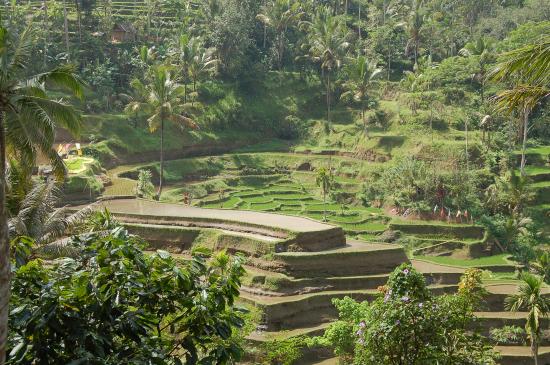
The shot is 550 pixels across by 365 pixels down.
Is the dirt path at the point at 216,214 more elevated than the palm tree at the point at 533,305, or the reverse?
the dirt path at the point at 216,214

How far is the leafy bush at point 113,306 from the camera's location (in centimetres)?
664

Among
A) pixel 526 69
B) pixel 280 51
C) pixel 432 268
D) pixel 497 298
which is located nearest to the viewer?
pixel 526 69

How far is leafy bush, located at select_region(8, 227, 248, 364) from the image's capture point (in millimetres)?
6637

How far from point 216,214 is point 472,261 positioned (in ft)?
44.1

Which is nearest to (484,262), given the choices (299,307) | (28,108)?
(299,307)

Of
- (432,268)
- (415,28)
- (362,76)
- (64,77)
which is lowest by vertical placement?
(432,268)

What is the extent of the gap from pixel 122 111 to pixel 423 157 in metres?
21.0

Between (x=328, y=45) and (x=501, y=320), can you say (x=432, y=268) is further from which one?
(x=328, y=45)

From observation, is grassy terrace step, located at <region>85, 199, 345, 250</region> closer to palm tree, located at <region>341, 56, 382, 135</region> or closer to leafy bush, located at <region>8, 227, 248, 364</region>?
leafy bush, located at <region>8, 227, 248, 364</region>

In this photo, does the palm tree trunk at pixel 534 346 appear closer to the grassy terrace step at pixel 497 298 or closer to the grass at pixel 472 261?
the grassy terrace step at pixel 497 298

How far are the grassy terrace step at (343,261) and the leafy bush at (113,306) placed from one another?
1698cm

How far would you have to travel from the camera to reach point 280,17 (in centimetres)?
5778

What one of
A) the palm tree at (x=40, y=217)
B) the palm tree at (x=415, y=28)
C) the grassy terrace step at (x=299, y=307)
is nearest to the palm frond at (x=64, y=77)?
the palm tree at (x=40, y=217)

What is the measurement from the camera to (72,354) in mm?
6715
